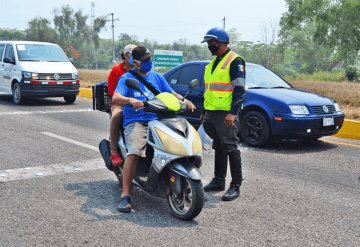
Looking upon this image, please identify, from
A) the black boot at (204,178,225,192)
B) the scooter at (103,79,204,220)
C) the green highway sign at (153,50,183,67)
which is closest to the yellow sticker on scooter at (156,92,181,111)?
the scooter at (103,79,204,220)

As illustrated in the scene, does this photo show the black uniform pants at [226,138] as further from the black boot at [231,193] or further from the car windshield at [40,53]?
the car windshield at [40,53]

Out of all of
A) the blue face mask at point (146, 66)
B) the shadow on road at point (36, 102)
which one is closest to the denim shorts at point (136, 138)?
the blue face mask at point (146, 66)

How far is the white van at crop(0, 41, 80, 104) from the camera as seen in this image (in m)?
13.4

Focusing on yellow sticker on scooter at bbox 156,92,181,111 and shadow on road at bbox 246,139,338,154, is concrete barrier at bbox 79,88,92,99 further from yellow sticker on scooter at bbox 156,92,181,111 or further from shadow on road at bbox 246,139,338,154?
yellow sticker on scooter at bbox 156,92,181,111

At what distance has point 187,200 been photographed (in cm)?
447

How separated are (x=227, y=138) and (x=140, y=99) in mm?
1064

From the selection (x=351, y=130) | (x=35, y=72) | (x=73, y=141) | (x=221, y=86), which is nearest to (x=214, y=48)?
(x=221, y=86)

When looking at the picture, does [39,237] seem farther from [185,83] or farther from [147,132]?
[185,83]

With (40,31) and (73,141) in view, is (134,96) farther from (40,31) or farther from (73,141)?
(40,31)

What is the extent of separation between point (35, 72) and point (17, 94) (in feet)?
3.23

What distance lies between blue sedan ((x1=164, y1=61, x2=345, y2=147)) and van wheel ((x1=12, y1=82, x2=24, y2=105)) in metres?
6.85

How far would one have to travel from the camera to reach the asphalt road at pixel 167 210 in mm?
4004

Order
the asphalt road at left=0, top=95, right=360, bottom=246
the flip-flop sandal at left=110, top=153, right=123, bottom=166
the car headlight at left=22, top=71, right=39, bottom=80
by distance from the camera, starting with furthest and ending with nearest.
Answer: the car headlight at left=22, top=71, right=39, bottom=80 → the flip-flop sandal at left=110, top=153, right=123, bottom=166 → the asphalt road at left=0, top=95, right=360, bottom=246

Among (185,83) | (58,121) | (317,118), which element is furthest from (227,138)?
(58,121)
